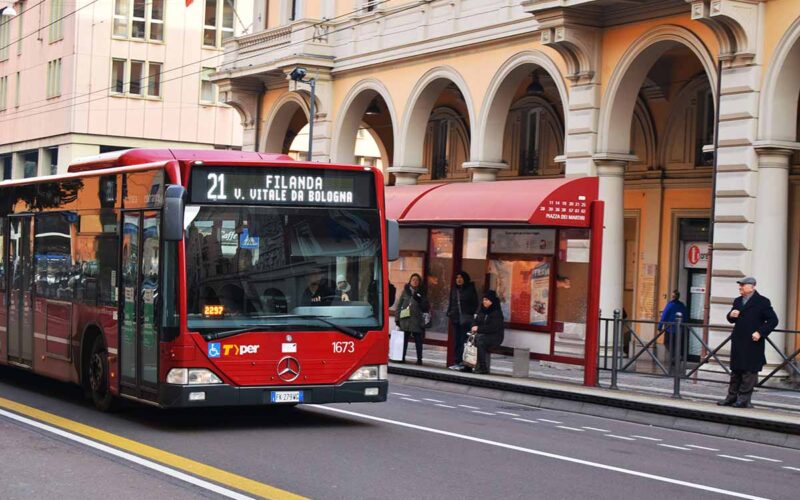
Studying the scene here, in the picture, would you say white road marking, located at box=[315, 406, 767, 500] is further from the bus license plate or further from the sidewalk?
the sidewalk

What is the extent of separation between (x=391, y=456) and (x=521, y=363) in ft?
36.0

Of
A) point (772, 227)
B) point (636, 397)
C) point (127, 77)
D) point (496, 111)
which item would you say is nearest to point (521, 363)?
point (636, 397)

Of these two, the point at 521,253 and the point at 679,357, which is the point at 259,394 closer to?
the point at 679,357

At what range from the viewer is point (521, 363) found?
76.4 ft

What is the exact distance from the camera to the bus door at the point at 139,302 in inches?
560

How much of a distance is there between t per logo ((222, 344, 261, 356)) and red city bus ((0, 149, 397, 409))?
20 mm

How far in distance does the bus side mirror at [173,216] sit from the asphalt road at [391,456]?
6.41 feet

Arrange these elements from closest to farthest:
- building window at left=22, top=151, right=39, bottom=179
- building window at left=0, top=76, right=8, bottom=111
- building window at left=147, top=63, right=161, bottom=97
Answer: building window at left=147, top=63, right=161, bottom=97, building window at left=22, top=151, right=39, bottom=179, building window at left=0, top=76, right=8, bottom=111

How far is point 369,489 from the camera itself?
10.6 metres

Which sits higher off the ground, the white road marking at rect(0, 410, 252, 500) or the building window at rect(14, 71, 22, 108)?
the building window at rect(14, 71, 22, 108)

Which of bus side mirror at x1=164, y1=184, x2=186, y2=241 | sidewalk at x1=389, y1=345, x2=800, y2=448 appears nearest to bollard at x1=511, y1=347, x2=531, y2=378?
sidewalk at x1=389, y1=345, x2=800, y2=448

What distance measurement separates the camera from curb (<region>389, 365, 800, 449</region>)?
1703 cm

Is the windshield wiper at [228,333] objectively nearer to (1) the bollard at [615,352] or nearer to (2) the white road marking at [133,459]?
(2) the white road marking at [133,459]

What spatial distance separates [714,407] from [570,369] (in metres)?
5.71
